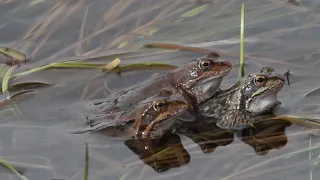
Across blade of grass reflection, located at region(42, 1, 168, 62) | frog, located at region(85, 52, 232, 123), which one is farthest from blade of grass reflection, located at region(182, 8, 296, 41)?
frog, located at region(85, 52, 232, 123)

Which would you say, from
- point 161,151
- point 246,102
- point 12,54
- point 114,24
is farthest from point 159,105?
point 114,24

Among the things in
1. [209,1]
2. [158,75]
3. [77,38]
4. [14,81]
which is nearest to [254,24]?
[209,1]

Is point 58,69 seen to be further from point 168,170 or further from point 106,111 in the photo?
point 168,170

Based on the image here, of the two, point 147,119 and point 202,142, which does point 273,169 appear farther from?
point 147,119

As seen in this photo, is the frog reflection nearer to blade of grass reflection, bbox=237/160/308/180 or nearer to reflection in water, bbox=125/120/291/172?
reflection in water, bbox=125/120/291/172

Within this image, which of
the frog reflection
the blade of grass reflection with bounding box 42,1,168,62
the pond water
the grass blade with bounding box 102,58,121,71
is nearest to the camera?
the pond water

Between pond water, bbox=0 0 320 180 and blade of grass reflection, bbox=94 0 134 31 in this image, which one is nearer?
pond water, bbox=0 0 320 180
